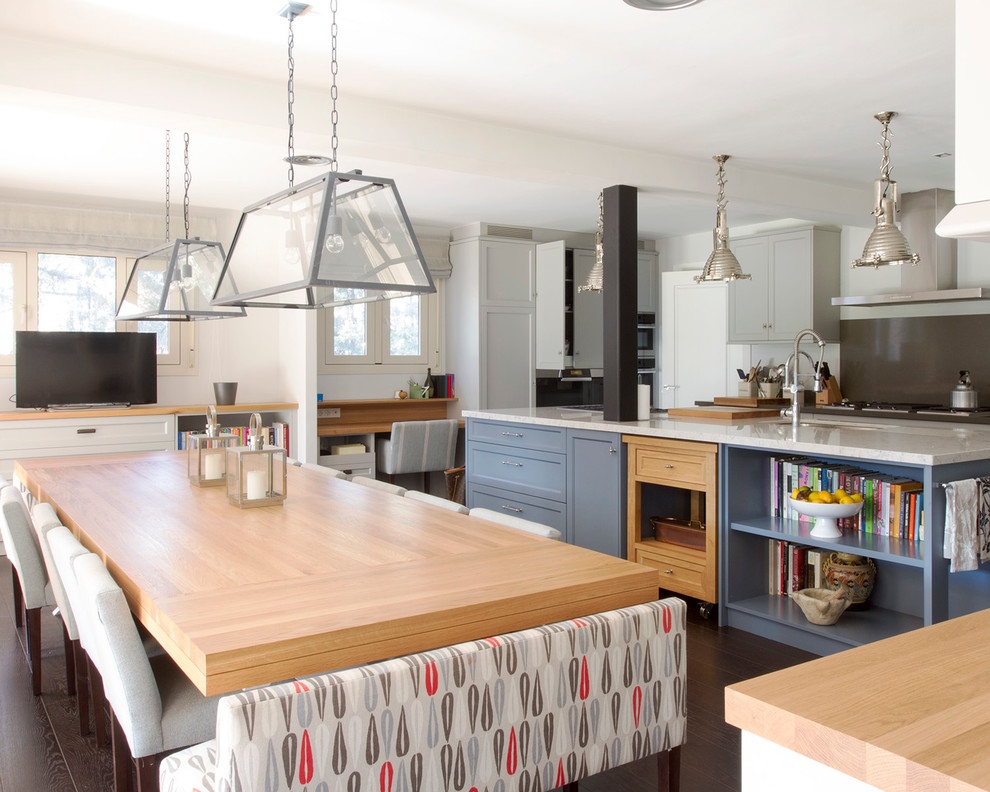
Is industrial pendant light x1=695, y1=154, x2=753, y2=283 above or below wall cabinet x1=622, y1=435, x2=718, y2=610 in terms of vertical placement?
above

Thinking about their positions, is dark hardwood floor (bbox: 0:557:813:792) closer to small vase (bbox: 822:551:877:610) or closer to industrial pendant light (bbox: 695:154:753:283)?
small vase (bbox: 822:551:877:610)

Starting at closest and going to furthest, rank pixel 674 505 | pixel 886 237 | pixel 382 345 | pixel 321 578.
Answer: pixel 321 578 → pixel 886 237 → pixel 674 505 → pixel 382 345

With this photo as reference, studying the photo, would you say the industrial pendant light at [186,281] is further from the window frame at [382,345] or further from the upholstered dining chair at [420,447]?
the window frame at [382,345]

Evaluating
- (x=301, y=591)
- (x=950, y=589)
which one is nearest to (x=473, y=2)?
(x=301, y=591)

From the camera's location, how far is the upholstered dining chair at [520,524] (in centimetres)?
245

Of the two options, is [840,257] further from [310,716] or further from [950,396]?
[310,716]

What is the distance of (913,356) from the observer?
607 centimetres

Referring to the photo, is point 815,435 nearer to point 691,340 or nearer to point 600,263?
point 600,263

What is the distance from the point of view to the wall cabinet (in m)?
3.72

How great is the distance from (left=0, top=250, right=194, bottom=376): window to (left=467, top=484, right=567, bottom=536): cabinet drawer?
8.81 feet

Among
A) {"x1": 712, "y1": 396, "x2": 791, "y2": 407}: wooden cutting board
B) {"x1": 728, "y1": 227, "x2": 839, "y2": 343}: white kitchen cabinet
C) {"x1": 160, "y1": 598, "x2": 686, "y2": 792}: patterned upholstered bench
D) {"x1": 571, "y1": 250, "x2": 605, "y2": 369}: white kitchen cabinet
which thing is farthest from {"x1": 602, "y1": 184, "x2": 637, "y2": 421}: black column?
{"x1": 160, "y1": 598, "x2": 686, "y2": 792}: patterned upholstered bench

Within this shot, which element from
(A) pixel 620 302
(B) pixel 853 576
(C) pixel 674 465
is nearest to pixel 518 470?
(A) pixel 620 302

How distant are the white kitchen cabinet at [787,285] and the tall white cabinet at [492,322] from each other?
1.84m

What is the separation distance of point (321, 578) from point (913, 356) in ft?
17.9
